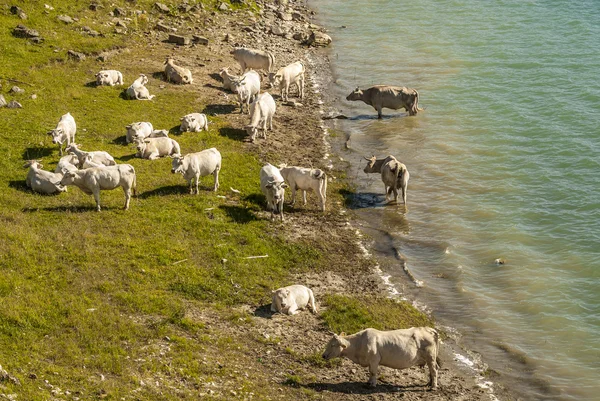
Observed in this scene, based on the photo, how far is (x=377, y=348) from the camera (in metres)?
16.9

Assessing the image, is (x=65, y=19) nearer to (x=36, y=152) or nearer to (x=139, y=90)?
(x=139, y=90)

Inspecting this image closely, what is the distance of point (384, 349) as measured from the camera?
55.6 ft

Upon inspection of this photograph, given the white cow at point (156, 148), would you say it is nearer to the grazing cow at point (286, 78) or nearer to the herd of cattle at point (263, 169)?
the herd of cattle at point (263, 169)

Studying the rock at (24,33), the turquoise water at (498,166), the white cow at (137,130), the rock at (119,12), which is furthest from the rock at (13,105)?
the turquoise water at (498,166)

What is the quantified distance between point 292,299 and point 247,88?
15844mm

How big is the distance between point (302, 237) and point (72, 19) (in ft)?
71.3

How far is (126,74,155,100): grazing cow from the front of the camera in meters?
32.3

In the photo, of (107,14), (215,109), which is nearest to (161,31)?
(107,14)

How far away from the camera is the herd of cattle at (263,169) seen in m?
17.1

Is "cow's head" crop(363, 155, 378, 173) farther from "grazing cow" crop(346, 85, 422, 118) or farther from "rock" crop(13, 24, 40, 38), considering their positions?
"rock" crop(13, 24, 40, 38)

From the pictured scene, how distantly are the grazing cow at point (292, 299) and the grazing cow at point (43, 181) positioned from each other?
27.1 ft

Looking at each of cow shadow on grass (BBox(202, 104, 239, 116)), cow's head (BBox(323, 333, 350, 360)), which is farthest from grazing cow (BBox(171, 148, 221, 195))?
cow's head (BBox(323, 333, 350, 360))

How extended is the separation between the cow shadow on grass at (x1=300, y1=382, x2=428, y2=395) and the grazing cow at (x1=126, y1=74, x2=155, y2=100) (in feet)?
63.0

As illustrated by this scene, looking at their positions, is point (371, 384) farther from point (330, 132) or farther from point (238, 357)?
point (330, 132)
